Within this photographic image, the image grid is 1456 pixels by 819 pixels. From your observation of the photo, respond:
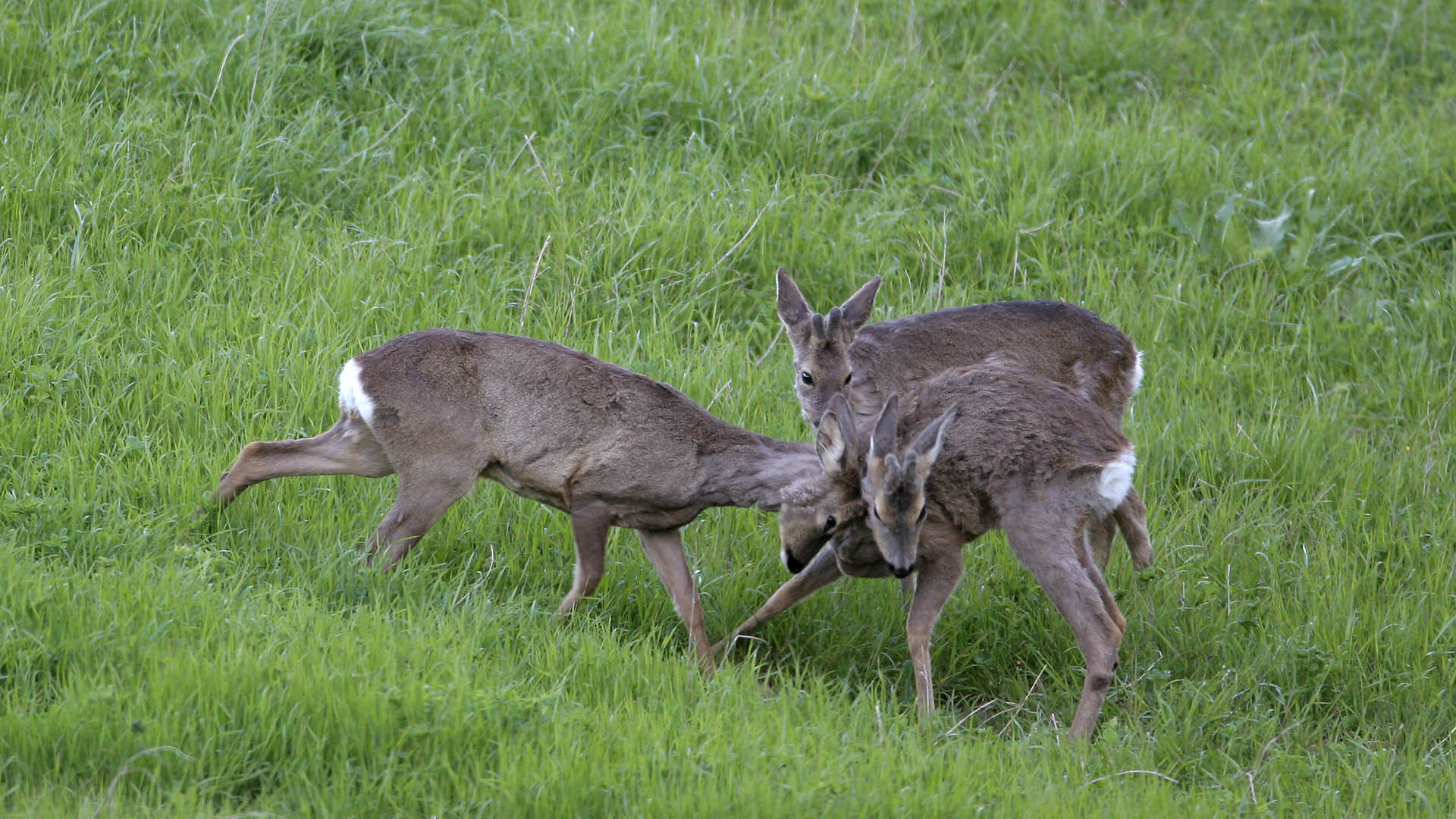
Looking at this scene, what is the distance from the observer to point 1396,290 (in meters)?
8.84

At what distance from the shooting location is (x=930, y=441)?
5777mm

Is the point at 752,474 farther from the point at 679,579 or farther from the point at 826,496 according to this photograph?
the point at 679,579

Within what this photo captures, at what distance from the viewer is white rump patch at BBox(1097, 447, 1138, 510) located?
5950mm

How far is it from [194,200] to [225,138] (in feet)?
1.78

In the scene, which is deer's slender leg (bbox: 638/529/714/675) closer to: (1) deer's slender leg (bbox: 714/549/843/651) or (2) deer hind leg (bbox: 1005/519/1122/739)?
(1) deer's slender leg (bbox: 714/549/843/651)

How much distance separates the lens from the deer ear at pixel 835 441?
19.6 ft

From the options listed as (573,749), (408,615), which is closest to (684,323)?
(408,615)

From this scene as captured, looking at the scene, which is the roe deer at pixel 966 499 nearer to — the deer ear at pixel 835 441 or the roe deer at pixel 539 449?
the deer ear at pixel 835 441

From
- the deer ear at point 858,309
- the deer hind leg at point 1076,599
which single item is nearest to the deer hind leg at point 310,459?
the deer ear at point 858,309

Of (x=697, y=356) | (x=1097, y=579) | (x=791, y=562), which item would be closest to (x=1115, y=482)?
(x=1097, y=579)

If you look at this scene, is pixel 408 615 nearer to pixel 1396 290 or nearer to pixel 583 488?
pixel 583 488

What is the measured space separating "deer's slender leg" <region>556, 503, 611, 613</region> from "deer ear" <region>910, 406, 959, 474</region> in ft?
4.10

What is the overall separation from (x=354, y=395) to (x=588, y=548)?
1.06 m

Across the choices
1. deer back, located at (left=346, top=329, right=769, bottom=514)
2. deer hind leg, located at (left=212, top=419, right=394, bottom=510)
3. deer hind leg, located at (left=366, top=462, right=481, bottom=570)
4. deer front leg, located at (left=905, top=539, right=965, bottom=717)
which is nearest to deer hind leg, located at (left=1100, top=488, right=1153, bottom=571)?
deer front leg, located at (left=905, top=539, right=965, bottom=717)
